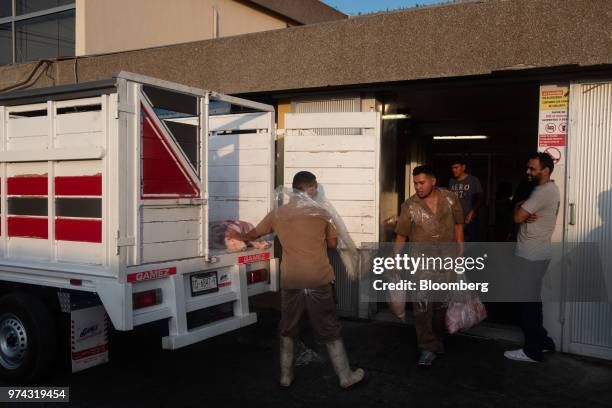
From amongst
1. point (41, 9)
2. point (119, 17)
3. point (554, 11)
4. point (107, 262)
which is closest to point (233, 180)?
point (107, 262)

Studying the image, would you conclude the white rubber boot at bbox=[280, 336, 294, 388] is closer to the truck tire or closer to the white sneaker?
the truck tire

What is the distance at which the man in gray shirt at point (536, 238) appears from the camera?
17.0ft

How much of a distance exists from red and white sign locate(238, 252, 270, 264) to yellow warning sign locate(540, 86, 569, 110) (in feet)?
10.5

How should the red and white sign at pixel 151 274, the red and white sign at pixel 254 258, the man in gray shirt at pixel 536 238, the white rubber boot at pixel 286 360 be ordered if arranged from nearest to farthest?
the red and white sign at pixel 151 274 → the white rubber boot at pixel 286 360 → the man in gray shirt at pixel 536 238 → the red and white sign at pixel 254 258

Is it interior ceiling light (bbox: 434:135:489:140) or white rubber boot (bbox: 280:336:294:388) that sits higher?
interior ceiling light (bbox: 434:135:489:140)

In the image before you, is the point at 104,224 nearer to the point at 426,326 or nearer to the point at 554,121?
the point at 426,326

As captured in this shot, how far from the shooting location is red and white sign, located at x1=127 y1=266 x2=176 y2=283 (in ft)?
13.6

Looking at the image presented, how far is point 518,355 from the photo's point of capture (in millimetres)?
5402

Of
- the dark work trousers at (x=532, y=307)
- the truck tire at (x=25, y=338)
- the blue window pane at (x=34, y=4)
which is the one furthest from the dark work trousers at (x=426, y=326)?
the blue window pane at (x=34, y=4)

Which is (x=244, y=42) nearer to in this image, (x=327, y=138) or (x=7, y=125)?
(x=327, y=138)

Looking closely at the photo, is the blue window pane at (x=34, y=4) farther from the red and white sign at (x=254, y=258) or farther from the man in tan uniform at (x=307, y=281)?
the man in tan uniform at (x=307, y=281)

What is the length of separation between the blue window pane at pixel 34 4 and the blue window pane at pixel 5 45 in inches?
17.9

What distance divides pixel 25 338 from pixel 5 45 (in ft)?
26.4

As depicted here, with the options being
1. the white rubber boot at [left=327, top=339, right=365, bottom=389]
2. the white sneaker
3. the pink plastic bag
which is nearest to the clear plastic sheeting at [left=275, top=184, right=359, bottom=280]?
the white rubber boot at [left=327, top=339, right=365, bottom=389]
